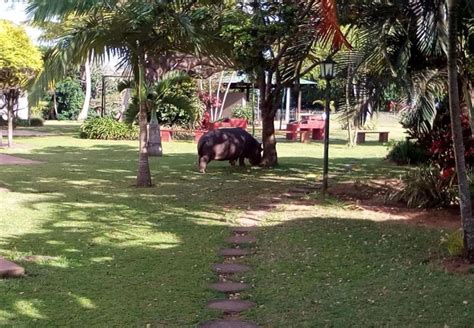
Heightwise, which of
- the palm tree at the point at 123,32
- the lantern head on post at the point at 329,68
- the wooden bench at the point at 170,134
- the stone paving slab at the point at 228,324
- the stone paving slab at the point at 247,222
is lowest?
the stone paving slab at the point at 228,324

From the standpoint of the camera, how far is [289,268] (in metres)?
6.41

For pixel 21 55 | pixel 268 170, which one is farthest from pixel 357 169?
pixel 21 55

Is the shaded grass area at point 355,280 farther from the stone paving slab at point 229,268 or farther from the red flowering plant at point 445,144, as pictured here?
the red flowering plant at point 445,144

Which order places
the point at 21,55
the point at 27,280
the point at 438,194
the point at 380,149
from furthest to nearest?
the point at 380,149
the point at 21,55
the point at 438,194
the point at 27,280

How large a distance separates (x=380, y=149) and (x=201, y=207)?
14.4 m

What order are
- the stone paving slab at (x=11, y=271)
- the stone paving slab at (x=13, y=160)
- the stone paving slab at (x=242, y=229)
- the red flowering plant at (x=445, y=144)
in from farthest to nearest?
the stone paving slab at (x=13, y=160) < the red flowering plant at (x=445, y=144) < the stone paving slab at (x=242, y=229) < the stone paving slab at (x=11, y=271)

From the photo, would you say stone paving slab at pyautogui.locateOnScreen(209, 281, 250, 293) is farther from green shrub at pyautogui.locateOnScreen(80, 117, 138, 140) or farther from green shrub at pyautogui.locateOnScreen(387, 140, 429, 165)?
green shrub at pyautogui.locateOnScreen(80, 117, 138, 140)

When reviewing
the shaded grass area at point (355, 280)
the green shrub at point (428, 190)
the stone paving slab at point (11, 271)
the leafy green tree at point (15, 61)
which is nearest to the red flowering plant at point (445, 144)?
the green shrub at point (428, 190)

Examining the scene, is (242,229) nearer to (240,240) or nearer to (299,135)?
(240,240)

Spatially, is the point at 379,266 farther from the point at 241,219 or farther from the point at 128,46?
the point at 128,46

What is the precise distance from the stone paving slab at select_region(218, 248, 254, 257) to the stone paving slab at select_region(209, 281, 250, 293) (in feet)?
3.74

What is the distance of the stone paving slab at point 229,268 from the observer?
629 centimetres

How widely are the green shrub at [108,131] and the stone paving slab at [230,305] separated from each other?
22369 millimetres

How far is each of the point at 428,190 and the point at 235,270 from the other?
4936 mm
